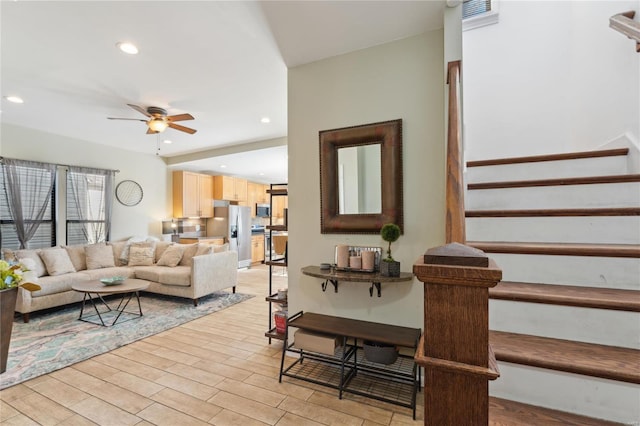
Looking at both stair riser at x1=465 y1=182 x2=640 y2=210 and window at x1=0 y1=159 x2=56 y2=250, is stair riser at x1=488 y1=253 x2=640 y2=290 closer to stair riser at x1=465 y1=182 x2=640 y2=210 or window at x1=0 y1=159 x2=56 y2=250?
stair riser at x1=465 y1=182 x2=640 y2=210

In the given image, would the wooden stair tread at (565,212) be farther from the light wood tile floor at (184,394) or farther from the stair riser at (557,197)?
the light wood tile floor at (184,394)

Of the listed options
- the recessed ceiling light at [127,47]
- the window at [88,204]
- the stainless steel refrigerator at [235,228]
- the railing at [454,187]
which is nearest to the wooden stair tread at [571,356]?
the railing at [454,187]

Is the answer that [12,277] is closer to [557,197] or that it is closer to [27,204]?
[557,197]

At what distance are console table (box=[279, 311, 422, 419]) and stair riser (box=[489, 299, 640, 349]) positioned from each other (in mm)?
774

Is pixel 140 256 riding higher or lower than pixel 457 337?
lower

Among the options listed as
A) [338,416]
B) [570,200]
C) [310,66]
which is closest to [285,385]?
[338,416]

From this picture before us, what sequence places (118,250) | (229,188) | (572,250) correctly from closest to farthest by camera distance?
(572,250) < (118,250) < (229,188)

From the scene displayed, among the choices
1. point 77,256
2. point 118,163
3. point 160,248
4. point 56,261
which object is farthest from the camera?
point 118,163

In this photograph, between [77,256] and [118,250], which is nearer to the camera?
[77,256]

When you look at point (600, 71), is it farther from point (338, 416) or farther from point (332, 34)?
point (338, 416)

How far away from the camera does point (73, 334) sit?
10.3 feet

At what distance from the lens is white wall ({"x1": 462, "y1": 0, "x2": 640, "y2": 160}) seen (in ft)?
8.04

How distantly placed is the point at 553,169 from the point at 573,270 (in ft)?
3.37

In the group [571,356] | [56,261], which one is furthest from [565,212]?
[56,261]
